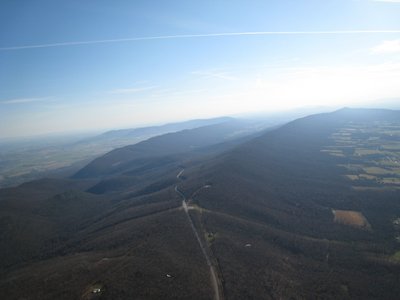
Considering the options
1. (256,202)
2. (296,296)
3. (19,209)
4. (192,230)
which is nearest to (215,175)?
(256,202)

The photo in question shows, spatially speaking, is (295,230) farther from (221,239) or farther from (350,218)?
(221,239)

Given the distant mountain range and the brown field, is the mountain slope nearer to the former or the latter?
the distant mountain range

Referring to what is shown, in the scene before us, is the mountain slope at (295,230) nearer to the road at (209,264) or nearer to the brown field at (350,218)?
the brown field at (350,218)

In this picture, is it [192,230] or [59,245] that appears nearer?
[192,230]

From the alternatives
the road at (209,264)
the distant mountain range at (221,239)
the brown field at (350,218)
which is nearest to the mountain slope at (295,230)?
the distant mountain range at (221,239)

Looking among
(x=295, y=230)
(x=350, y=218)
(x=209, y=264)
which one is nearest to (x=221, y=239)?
(x=209, y=264)

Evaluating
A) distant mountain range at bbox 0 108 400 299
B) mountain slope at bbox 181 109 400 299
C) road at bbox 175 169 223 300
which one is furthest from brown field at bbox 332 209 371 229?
road at bbox 175 169 223 300

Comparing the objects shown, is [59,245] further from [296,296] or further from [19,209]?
[296,296]
